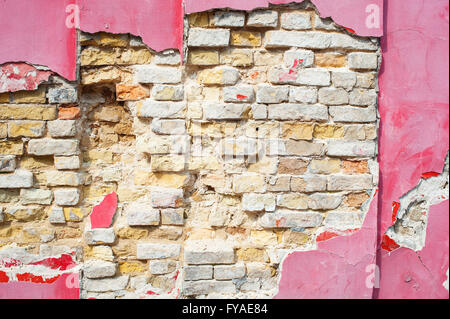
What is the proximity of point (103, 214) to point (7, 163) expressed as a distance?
0.53 metres

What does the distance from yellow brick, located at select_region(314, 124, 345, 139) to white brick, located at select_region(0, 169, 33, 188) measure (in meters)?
1.46

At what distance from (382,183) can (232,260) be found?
90cm

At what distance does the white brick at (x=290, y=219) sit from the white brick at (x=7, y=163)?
128cm

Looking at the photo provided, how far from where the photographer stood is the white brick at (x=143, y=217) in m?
1.77

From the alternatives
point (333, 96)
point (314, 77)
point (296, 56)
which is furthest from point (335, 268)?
point (296, 56)

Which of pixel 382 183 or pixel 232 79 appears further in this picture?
pixel 382 183

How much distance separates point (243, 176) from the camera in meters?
1.77

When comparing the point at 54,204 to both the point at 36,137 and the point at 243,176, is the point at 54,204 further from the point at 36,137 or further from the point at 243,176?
the point at 243,176

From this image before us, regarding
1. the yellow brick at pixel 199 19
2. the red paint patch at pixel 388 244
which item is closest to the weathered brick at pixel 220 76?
the yellow brick at pixel 199 19

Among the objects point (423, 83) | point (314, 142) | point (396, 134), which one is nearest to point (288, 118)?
point (314, 142)

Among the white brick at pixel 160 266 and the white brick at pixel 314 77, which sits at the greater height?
the white brick at pixel 314 77

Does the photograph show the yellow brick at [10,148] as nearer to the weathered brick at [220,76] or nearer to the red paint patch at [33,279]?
the red paint patch at [33,279]

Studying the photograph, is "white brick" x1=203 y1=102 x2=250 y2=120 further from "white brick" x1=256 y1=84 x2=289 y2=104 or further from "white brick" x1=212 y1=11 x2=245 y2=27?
"white brick" x1=212 y1=11 x2=245 y2=27

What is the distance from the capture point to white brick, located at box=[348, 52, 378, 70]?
1766 millimetres
